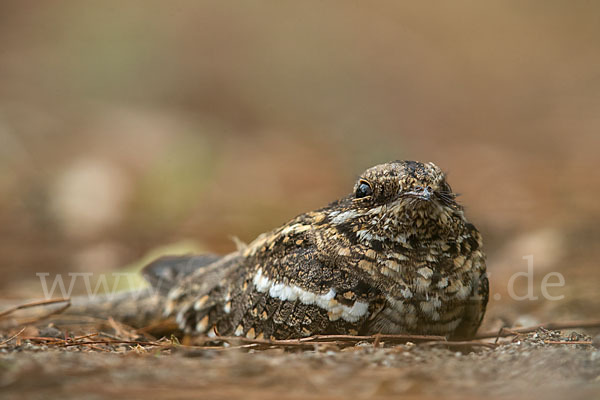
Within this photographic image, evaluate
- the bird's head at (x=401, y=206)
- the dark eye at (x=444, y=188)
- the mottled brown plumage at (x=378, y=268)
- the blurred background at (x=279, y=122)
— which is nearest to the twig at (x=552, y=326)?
the mottled brown plumage at (x=378, y=268)

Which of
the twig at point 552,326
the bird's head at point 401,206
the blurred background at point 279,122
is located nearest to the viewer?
the bird's head at point 401,206

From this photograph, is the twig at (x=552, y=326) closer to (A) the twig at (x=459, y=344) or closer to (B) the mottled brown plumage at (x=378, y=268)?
(B) the mottled brown plumage at (x=378, y=268)

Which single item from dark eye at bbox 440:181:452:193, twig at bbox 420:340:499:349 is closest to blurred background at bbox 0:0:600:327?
twig at bbox 420:340:499:349

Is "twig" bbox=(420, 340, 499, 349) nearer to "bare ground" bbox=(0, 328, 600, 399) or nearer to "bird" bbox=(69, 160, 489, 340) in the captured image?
"bare ground" bbox=(0, 328, 600, 399)

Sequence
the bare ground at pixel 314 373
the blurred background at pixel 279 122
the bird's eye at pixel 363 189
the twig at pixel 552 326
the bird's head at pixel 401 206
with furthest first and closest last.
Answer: the blurred background at pixel 279 122
the twig at pixel 552 326
the bird's eye at pixel 363 189
the bird's head at pixel 401 206
the bare ground at pixel 314 373

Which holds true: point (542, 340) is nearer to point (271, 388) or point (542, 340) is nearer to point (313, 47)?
point (271, 388)

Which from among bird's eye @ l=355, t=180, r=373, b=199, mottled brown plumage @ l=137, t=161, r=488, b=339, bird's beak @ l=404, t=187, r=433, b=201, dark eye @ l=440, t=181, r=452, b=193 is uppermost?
bird's eye @ l=355, t=180, r=373, b=199

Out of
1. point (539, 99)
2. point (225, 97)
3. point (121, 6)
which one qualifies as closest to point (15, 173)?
point (225, 97)

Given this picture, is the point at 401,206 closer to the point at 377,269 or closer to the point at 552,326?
the point at 377,269
